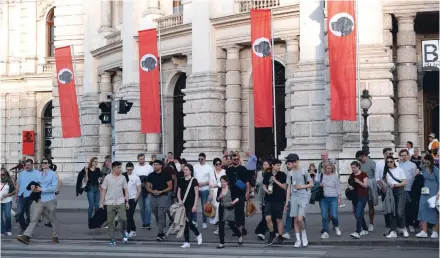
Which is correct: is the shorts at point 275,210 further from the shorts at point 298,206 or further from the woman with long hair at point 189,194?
the woman with long hair at point 189,194

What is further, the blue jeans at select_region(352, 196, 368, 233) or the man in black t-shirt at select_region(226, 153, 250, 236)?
the blue jeans at select_region(352, 196, 368, 233)

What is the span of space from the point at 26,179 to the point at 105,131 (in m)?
19.0

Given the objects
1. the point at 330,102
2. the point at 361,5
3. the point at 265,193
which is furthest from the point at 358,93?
the point at 265,193

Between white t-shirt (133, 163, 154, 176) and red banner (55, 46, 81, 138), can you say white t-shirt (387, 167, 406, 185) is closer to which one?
white t-shirt (133, 163, 154, 176)

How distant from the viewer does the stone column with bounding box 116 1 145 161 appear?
32.4 m

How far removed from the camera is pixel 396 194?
1565 centimetres

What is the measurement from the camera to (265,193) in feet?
50.5

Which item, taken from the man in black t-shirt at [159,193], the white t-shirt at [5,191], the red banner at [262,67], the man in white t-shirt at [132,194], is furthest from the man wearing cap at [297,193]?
the red banner at [262,67]

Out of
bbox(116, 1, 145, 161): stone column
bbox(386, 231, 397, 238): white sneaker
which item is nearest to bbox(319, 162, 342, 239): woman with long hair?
bbox(386, 231, 397, 238): white sneaker

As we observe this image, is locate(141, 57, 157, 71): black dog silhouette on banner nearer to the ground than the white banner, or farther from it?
farther from it

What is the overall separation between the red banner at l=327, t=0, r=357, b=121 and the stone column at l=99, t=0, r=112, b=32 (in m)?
16.6

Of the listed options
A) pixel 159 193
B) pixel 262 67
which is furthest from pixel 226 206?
pixel 262 67

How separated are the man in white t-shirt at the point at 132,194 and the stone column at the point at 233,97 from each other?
36.7 feet

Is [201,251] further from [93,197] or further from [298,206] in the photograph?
[93,197]
